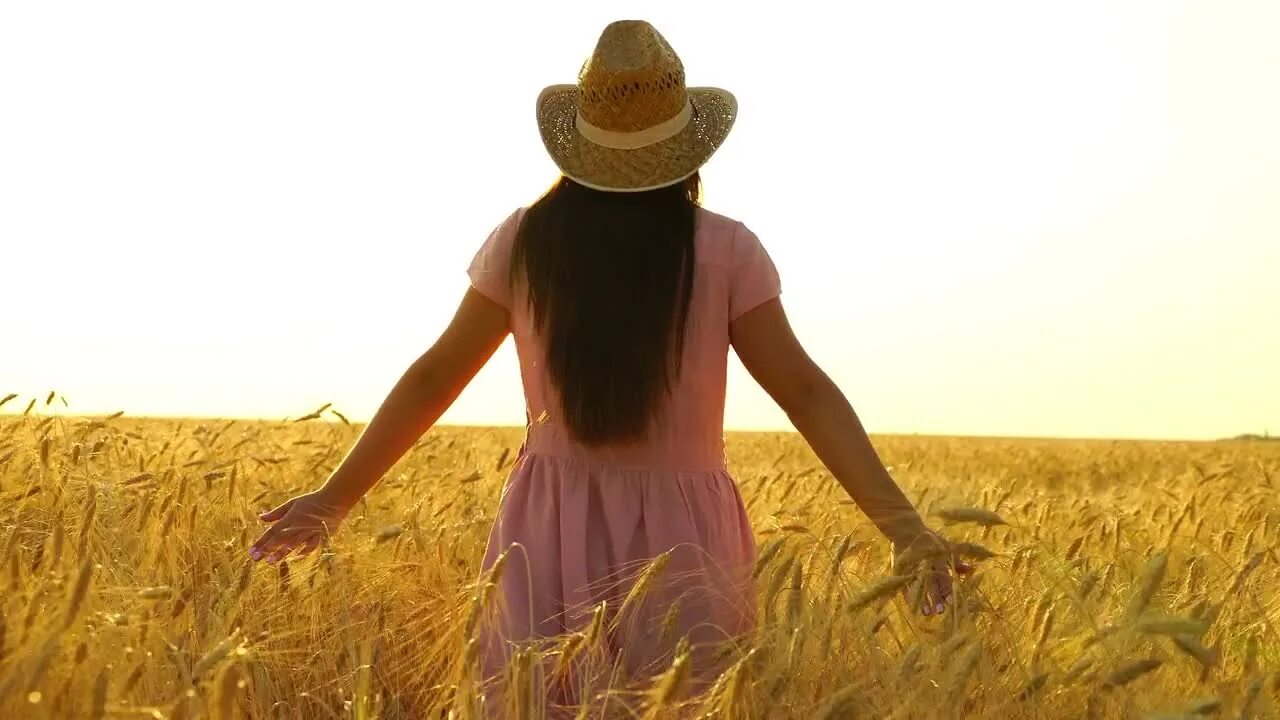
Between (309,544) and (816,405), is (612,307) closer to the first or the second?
(816,405)

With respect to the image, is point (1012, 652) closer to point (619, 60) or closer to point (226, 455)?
point (619, 60)

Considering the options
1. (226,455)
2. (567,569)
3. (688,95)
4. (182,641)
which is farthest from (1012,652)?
(226,455)

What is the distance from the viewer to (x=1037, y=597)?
299 cm

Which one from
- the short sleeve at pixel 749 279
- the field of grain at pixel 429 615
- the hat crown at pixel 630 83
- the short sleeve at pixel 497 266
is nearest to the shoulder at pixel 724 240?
the short sleeve at pixel 749 279

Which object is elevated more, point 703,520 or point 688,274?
point 688,274

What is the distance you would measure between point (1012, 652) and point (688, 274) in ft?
3.05

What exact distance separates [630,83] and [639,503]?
82 centimetres

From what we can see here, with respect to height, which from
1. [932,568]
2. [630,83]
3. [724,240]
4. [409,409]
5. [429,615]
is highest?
[630,83]

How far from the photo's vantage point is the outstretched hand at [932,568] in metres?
2.31

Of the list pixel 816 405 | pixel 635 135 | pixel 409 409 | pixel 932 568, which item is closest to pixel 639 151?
pixel 635 135

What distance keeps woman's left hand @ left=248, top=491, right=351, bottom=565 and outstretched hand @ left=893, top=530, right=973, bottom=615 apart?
1119 millimetres

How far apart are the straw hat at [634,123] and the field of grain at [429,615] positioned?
77 cm

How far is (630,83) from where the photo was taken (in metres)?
2.53

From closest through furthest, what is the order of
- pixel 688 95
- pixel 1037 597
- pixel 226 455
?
pixel 688 95 < pixel 1037 597 < pixel 226 455
